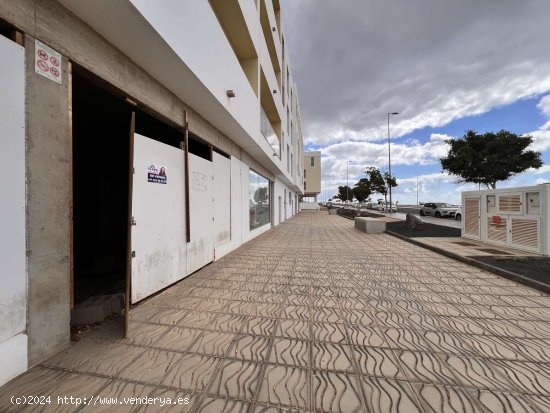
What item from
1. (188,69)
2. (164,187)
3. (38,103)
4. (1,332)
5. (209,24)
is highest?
(209,24)

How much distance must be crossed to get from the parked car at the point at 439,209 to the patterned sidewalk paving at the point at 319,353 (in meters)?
24.4

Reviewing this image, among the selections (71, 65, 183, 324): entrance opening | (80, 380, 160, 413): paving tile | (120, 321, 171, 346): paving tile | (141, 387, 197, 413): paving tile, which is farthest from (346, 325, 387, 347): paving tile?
(71, 65, 183, 324): entrance opening

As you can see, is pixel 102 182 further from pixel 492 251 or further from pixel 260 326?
pixel 492 251

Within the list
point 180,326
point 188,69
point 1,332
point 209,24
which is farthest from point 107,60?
point 180,326

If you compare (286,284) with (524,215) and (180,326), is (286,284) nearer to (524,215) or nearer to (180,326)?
(180,326)

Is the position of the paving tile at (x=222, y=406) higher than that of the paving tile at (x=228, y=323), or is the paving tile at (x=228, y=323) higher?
the paving tile at (x=228, y=323)

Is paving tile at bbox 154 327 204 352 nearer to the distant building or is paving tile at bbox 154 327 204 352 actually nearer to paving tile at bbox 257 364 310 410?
paving tile at bbox 257 364 310 410

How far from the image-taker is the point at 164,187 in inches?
181

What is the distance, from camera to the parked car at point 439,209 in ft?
83.5

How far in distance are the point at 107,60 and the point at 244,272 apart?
14.9 ft

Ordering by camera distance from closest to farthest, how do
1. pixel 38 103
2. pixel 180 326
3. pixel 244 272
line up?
1. pixel 38 103
2. pixel 180 326
3. pixel 244 272

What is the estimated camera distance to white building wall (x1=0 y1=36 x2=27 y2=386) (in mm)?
2240

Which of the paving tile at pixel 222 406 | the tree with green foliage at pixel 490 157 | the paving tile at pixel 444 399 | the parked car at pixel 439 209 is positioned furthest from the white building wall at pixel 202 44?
the tree with green foliage at pixel 490 157

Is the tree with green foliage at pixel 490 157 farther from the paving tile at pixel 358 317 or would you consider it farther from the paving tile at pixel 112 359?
the paving tile at pixel 112 359
